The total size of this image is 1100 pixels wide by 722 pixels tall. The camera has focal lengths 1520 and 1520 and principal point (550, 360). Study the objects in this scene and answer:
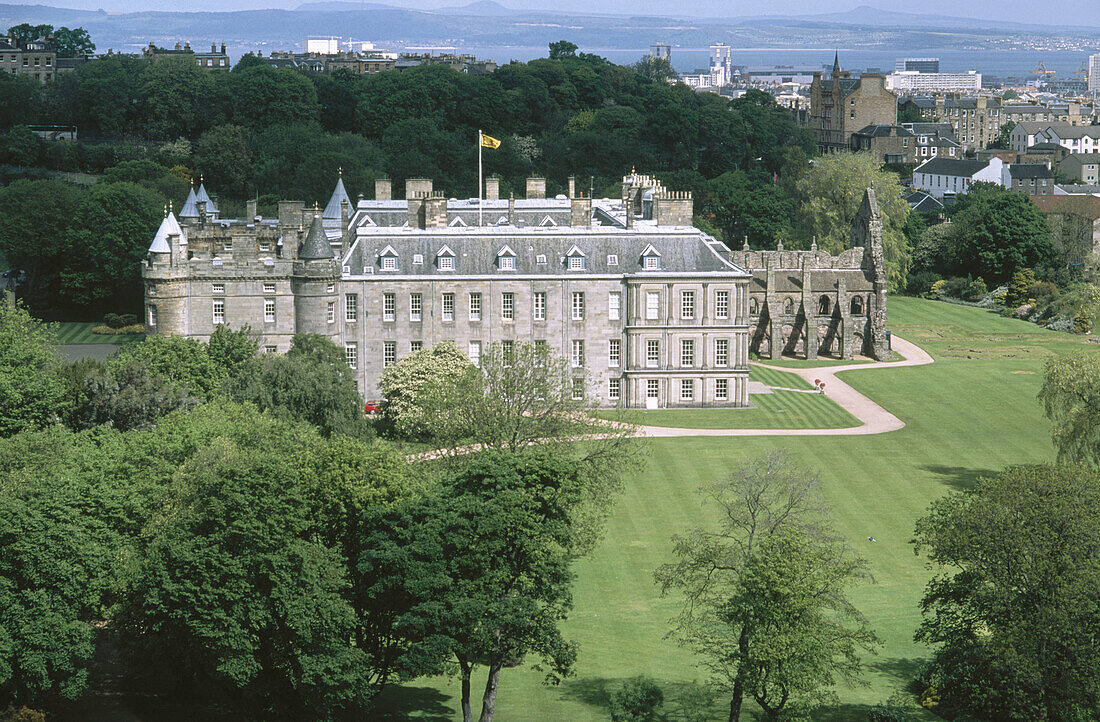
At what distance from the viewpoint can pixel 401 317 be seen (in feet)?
265

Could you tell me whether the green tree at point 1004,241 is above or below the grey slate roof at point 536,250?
below

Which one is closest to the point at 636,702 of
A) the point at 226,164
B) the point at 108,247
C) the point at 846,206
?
the point at 108,247

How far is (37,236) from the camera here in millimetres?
112375

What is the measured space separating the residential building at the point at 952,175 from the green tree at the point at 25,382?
125441 mm

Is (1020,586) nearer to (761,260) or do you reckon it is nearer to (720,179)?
(761,260)

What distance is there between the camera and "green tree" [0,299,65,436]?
62.2 m

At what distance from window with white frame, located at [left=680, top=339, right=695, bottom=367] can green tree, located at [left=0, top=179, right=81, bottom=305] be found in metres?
52.5

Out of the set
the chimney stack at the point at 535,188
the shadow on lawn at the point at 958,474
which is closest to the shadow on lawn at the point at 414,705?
the shadow on lawn at the point at 958,474

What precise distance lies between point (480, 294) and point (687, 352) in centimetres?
1166

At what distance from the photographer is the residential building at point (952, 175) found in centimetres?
18000

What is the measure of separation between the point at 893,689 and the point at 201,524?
20.3 meters

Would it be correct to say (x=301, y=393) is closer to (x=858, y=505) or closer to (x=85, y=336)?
(x=858, y=505)

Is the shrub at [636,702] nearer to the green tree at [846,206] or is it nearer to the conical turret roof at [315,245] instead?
the conical turret roof at [315,245]

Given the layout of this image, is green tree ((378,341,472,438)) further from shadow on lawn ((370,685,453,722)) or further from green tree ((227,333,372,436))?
shadow on lawn ((370,685,453,722))
